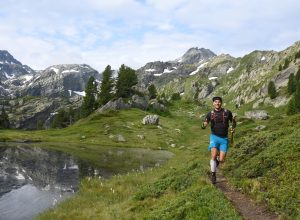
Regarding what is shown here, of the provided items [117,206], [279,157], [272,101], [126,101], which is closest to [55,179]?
[117,206]

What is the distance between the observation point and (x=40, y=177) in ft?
125

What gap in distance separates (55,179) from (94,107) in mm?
96919

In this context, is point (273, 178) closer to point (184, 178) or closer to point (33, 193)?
point (184, 178)

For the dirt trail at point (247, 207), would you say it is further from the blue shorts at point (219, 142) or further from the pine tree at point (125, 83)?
the pine tree at point (125, 83)

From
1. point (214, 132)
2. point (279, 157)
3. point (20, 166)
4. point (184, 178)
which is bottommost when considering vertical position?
point (20, 166)

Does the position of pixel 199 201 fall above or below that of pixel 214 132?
below

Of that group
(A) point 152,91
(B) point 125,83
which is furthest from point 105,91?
(A) point 152,91

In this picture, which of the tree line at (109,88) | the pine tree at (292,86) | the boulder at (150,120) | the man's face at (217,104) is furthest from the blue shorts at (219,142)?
the pine tree at (292,86)

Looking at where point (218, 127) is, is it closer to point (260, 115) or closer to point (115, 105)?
point (260, 115)

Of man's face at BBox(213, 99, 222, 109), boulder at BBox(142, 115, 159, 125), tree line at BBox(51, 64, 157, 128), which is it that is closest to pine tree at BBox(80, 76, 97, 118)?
tree line at BBox(51, 64, 157, 128)

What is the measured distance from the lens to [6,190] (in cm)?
3155

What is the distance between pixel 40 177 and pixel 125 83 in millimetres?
90209

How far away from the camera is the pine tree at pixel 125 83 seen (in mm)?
127125

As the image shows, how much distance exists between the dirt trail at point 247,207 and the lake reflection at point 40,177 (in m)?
12.5
